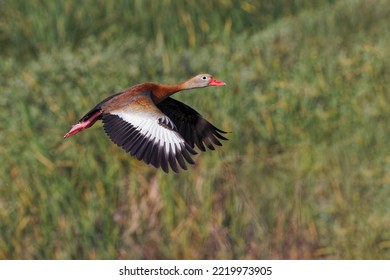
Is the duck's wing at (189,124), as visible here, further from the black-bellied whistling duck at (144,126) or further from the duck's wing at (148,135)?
the duck's wing at (148,135)

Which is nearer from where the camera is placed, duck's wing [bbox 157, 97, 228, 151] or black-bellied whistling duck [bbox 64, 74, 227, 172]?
black-bellied whistling duck [bbox 64, 74, 227, 172]

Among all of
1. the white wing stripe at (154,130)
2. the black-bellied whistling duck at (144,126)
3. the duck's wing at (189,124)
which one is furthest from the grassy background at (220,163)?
the white wing stripe at (154,130)

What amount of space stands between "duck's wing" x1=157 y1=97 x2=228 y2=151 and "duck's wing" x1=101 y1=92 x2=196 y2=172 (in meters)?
0.77

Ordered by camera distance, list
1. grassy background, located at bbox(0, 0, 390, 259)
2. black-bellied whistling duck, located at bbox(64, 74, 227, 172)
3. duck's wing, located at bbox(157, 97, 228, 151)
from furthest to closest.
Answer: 1. grassy background, located at bbox(0, 0, 390, 259)
2. duck's wing, located at bbox(157, 97, 228, 151)
3. black-bellied whistling duck, located at bbox(64, 74, 227, 172)

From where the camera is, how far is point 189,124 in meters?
8.12

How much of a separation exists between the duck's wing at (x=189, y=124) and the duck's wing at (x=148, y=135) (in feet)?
2.51

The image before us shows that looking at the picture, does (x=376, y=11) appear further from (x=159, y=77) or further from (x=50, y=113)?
(x=50, y=113)

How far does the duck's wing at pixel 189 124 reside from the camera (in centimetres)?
802

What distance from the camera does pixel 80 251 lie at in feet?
31.8

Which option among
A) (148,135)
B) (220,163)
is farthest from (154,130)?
(220,163)

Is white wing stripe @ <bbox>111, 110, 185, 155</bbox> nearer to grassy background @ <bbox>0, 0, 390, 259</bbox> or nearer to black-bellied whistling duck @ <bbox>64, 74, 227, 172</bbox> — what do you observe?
black-bellied whistling duck @ <bbox>64, 74, 227, 172</bbox>

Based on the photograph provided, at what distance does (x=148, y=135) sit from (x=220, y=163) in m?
2.74

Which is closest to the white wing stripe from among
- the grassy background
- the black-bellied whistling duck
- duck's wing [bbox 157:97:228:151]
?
the black-bellied whistling duck

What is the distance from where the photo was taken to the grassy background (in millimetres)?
9625
